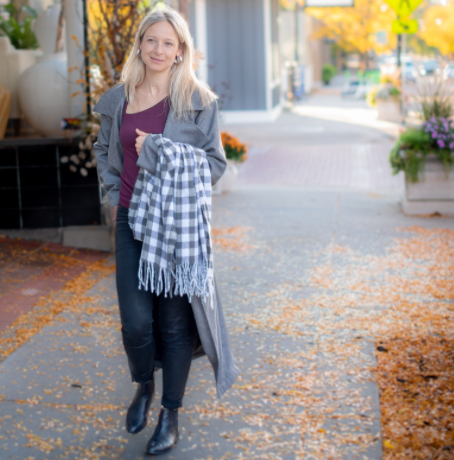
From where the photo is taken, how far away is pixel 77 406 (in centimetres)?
295

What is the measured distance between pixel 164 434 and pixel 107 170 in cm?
111

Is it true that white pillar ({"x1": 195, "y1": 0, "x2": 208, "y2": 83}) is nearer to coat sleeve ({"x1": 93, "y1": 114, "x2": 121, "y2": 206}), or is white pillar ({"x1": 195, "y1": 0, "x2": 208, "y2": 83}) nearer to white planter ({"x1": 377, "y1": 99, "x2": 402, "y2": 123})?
white planter ({"x1": 377, "y1": 99, "x2": 402, "y2": 123})

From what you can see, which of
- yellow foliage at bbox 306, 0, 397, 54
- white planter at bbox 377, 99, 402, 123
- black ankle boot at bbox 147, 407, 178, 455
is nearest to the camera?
black ankle boot at bbox 147, 407, 178, 455

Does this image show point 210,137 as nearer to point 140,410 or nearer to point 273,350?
point 140,410

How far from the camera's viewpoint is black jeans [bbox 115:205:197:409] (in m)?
2.54

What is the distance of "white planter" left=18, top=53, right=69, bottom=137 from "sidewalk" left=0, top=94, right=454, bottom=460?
1.56 m

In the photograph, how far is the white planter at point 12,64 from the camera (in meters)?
7.01

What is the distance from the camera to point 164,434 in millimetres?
2594

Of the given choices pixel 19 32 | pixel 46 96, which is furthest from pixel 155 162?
pixel 19 32

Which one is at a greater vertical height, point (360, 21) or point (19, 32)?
point (360, 21)

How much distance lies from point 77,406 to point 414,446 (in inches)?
57.9

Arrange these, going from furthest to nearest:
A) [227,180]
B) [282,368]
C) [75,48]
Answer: [227,180] < [75,48] < [282,368]

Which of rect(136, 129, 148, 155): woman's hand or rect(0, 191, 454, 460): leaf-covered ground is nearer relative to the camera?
rect(136, 129, 148, 155): woman's hand

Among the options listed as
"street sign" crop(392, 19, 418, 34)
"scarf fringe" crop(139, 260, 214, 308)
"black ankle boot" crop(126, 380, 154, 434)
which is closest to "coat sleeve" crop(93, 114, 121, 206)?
"scarf fringe" crop(139, 260, 214, 308)
